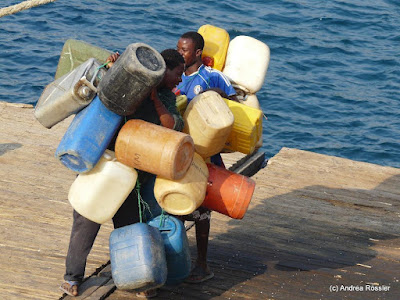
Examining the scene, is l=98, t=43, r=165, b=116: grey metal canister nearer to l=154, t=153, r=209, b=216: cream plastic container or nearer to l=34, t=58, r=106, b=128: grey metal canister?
l=34, t=58, r=106, b=128: grey metal canister

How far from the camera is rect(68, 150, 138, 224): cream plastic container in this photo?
19.3 ft

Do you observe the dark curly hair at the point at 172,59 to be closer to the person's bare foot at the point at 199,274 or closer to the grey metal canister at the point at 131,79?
the grey metal canister at the point at 131,79

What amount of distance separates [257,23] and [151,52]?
15.4 m

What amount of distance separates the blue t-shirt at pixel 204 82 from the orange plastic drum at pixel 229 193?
0.93 metres

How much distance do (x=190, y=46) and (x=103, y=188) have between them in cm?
164

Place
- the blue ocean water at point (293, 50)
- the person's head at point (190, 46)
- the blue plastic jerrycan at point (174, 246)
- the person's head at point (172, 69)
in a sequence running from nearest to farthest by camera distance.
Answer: the person's head at point (172, 69), the blue plastic jerrycan at point (174, 246), the person's head at point (190, 46), the blue ocean water at point (293, 50)

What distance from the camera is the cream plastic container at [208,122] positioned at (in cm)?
597

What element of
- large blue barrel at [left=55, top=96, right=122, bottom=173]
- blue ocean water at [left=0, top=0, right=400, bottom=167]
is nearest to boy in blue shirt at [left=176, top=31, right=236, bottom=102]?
large blue barrel at [left=55, top=96, right=122, bottom=173]

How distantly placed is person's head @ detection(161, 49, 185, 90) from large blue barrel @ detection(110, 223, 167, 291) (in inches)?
41.4

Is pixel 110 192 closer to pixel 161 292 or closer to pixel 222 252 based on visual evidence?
pixel 161 292

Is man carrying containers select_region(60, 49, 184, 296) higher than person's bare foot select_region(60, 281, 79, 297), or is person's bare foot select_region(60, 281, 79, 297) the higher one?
man carrying containers select_region(60, 49, 184, 296)

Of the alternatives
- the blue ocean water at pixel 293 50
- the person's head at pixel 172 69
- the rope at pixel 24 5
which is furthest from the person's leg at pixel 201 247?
the blue ocean water at pixel 293 50

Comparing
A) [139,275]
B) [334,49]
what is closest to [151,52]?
[139,275]

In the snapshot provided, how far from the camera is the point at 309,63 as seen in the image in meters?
18.4
